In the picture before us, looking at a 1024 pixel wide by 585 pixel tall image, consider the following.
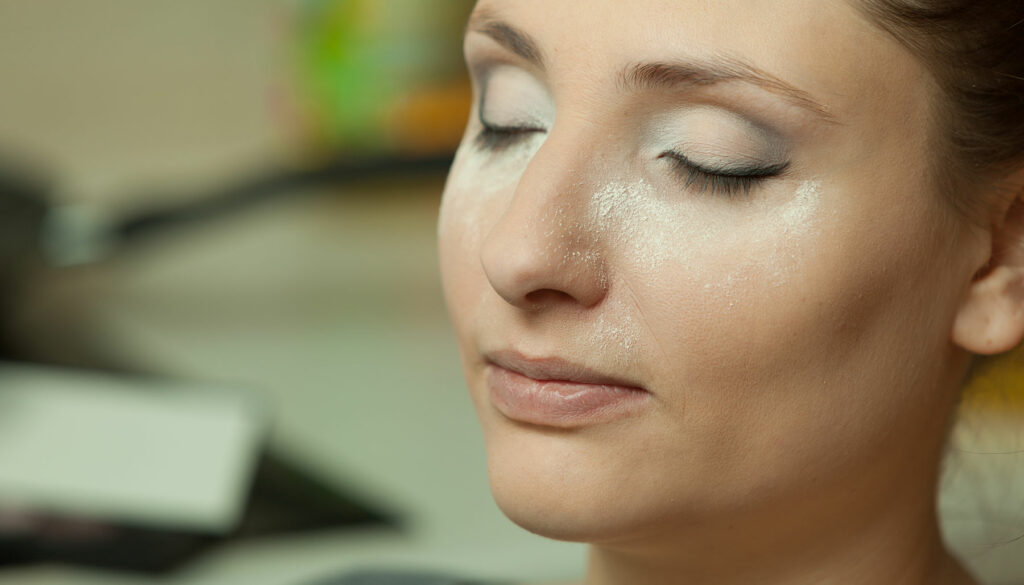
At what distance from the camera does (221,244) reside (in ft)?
6.11

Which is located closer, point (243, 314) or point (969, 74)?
point (969, 74)

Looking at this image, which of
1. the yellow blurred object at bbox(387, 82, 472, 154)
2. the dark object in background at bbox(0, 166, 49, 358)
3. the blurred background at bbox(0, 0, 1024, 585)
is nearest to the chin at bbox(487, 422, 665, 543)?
the blurred background at bbox(0, 0, 1024, 585)

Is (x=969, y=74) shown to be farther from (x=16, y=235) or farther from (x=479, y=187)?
(x=16, y=235)

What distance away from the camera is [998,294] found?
556mm

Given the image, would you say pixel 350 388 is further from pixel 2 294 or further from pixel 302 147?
pixel 302 147

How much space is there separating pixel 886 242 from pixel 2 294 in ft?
4.07

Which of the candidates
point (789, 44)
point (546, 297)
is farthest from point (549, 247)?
point (789, 44)

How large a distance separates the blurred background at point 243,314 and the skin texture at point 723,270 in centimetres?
15

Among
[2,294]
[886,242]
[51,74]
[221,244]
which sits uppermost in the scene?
[51,74]

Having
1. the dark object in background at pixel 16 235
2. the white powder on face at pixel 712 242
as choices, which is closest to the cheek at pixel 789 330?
the white powder on face at pixel 712 242

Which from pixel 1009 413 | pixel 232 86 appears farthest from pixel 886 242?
pixel 232 86

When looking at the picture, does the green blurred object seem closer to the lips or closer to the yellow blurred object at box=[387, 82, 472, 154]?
the yellow blurred object at box=[387, 82, 472, 154]

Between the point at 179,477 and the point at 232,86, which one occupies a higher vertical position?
the point at 232,86

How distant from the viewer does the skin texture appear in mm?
499
